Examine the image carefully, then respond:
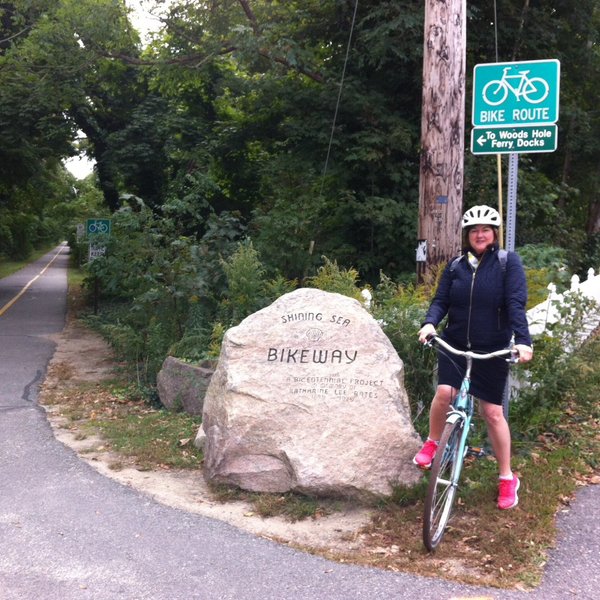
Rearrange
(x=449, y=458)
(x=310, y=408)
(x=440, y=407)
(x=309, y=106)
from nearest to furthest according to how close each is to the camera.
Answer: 1. (x=449, y=458)
2. (x=440, y=407)
3. (x=310, y=408)
4. (x=309, y=106)

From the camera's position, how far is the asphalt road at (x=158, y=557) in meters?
3.76

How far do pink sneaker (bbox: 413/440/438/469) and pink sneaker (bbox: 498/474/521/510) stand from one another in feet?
1.53

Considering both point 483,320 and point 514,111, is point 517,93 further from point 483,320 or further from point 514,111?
point 483,320

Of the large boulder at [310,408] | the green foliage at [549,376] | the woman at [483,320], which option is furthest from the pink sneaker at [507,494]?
the green foliage at [549,376]

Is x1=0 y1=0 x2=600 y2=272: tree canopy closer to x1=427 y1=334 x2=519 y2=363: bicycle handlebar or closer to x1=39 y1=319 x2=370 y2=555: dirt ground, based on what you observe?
x1=39 y1=319 x2=370 y2=555: dirt ground

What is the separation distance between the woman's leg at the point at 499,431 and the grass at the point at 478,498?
0.30 metres

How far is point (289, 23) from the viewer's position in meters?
13.1

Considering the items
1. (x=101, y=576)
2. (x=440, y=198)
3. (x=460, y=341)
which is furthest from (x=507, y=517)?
(x=440, y=198)

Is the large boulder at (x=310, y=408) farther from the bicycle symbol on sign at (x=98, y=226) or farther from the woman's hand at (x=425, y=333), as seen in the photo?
the bicycle symbol on sign at (x=98, y=226)

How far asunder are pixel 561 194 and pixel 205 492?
11339 mm

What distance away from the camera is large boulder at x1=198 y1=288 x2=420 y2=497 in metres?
4.97

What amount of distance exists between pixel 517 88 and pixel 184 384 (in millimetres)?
4199

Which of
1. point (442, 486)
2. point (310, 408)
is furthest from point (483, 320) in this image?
point (310, 408)

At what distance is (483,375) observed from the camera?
15.1ft
